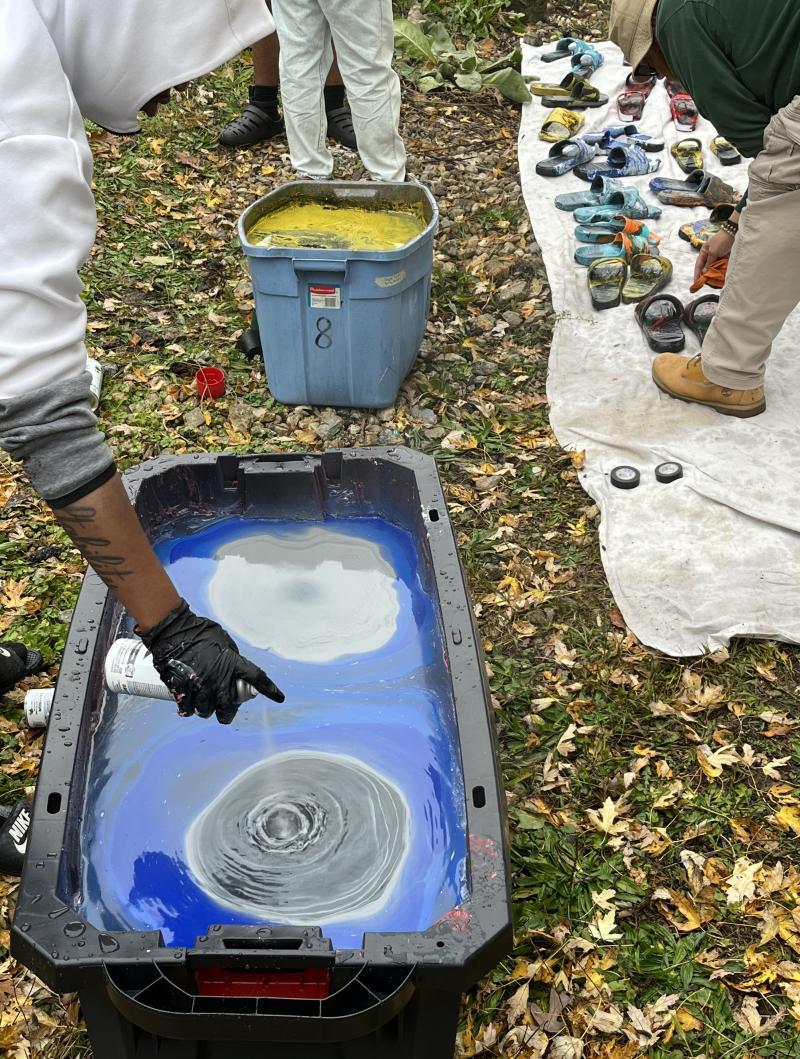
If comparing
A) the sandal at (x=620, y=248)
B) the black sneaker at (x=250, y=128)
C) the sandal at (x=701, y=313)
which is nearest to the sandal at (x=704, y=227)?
the sandal at (x=620, y=248)

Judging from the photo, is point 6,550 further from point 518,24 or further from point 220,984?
point 518,24

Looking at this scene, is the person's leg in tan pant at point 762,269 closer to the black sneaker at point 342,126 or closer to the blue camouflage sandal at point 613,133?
the blue camouflage sandal at point 613,133

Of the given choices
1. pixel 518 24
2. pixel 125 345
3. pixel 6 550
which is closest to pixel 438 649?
pixel 6 550

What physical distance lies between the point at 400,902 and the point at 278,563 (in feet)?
3.79

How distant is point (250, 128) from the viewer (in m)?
5.50

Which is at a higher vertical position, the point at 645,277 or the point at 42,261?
the point at 42,261

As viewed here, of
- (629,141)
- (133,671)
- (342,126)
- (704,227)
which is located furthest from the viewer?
(629,141)

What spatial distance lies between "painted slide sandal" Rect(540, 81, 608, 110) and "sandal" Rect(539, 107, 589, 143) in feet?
0.66

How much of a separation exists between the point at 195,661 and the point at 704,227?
3695mm

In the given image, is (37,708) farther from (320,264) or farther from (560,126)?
(560,126)

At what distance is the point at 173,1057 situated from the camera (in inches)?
70.1

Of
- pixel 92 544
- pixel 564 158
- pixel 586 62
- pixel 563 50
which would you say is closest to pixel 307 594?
pixel 92 544

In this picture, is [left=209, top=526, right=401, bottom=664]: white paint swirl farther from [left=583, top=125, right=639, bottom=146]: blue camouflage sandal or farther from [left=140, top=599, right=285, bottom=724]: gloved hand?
[left=583, top=125, right=639, bottom=146]: blue camouflage sandal

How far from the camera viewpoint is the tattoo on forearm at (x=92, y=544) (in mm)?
1719
